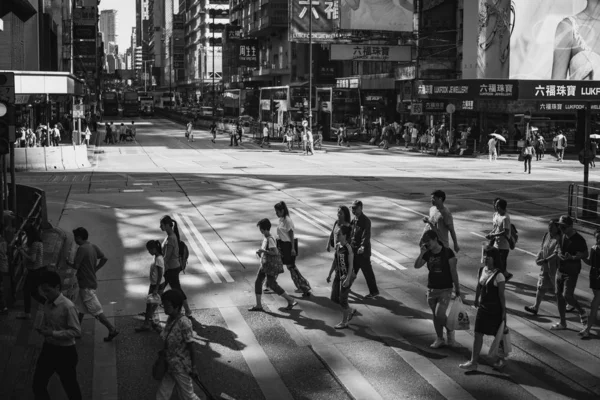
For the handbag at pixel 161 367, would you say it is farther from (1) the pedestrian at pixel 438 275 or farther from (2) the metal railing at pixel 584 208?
(2) the metal railing at pixel 584 208

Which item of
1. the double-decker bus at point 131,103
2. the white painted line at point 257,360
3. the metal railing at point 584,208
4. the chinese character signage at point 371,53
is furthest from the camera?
the double-decker bus at point 131,103

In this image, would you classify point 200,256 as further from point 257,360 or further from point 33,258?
point 257,360

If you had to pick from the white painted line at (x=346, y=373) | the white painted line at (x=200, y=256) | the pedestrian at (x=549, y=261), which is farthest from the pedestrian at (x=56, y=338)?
the pedestrian at (x=549, y=261)

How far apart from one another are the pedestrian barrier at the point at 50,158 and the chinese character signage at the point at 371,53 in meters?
27.2

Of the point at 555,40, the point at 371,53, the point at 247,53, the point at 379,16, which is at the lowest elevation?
the point at 555,40

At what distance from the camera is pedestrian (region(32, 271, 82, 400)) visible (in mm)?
8523

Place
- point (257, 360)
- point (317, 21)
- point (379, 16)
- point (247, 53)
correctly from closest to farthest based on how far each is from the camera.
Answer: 1. point (257, 360)
2. point (379, 16)
3. point (317, 21)
4. point (247, 53)

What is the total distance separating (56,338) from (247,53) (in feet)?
330

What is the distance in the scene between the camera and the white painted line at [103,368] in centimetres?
945

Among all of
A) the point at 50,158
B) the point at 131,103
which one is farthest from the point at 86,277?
the point at 131,103

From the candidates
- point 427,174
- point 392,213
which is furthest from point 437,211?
point 427,174

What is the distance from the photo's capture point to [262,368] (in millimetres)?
10359

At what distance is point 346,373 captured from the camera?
33.2 ft

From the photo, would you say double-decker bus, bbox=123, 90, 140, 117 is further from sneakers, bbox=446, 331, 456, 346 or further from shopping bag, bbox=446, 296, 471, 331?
shopping bag, bbox=446, 296, 471, 331
